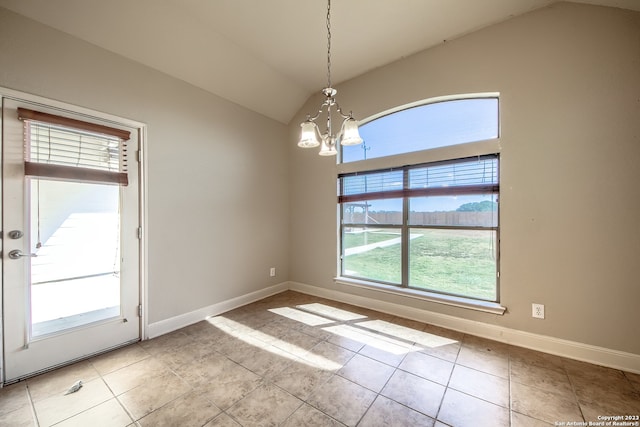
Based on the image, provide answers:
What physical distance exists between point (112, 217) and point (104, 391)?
1480 millimetres

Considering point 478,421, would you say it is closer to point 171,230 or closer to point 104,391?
point 104,391

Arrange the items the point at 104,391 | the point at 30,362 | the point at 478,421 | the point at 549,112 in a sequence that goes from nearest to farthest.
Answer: the point at 478,421 → the point at 104,391 → the point at 30,362 → the point at 549,112

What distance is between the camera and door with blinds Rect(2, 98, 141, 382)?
1882 millimetres

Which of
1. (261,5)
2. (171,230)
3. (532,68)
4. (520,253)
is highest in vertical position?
(261,5)

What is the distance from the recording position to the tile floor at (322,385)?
1.55 meters

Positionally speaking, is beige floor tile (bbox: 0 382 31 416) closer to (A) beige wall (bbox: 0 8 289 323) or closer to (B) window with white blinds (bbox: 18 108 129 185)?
(A) beige wall (bbox: 0 8 289 323)

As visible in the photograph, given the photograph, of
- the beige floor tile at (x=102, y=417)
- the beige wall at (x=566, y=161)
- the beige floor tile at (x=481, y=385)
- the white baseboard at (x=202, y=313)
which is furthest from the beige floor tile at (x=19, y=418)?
the beige wall at (x=566, y=161)

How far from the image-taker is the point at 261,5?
2.26 meters

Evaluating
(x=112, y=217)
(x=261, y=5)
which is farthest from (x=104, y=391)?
(x=261, y=5)

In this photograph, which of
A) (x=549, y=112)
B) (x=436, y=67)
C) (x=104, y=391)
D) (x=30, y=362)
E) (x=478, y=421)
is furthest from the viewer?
(x=436, y=67)

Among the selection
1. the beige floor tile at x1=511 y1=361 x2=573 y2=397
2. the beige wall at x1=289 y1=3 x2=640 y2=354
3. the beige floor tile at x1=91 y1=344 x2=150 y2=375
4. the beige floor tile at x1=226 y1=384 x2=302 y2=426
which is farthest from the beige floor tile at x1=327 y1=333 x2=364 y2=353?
the beige floor tile at x1=91 y1=344 x2=150 y2=375

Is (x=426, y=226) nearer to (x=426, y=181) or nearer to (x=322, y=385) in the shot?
(x=426, y=181)

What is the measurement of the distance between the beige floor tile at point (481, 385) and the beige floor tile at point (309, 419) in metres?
0.99

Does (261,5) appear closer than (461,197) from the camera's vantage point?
Yes
